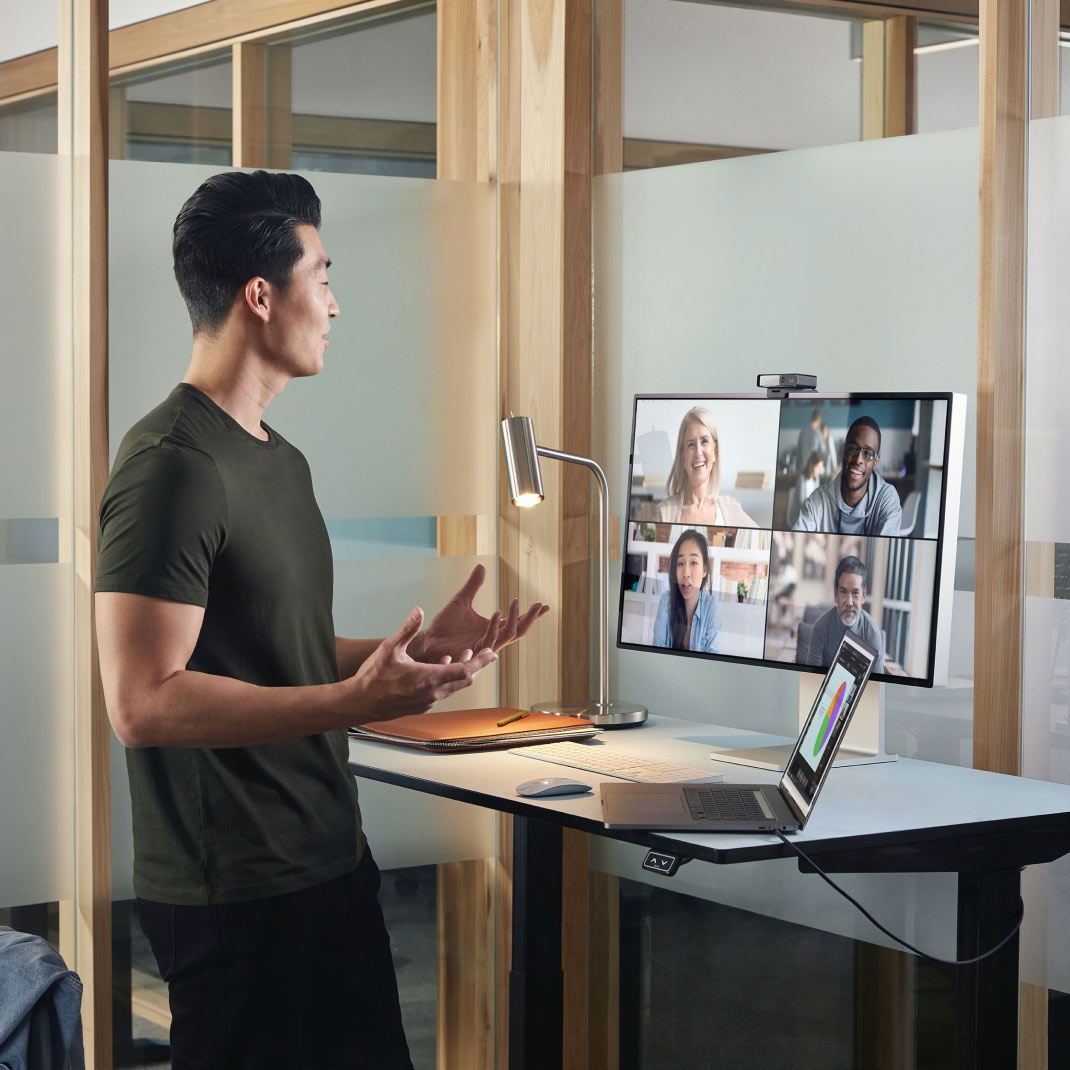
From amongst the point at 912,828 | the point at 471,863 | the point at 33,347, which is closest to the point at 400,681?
the point at 912,828

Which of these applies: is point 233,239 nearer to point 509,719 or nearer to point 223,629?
point 223,629

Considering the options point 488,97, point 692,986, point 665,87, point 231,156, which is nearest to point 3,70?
point 231,156

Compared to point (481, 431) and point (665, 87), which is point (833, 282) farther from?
point (481, 431)

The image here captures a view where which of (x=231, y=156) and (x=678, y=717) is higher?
(x=231, y=156)

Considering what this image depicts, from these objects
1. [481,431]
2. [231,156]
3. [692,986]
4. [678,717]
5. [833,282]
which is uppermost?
[231,156]

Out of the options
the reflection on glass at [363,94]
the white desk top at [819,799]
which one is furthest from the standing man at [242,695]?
the reflection on glass at [363,94]

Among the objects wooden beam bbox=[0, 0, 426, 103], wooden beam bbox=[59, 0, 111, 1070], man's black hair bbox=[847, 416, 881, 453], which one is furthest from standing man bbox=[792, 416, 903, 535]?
wooden beam bbox=[0, 0, 426, 103]

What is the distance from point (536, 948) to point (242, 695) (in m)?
0.87

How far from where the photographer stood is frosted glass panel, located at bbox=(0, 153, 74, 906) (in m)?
2.57

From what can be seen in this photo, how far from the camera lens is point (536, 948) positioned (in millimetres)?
2424

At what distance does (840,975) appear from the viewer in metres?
2.56

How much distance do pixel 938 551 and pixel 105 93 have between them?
1.76 metres

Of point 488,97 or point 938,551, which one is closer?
point 938,551

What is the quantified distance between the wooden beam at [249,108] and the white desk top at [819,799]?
4.14ft
